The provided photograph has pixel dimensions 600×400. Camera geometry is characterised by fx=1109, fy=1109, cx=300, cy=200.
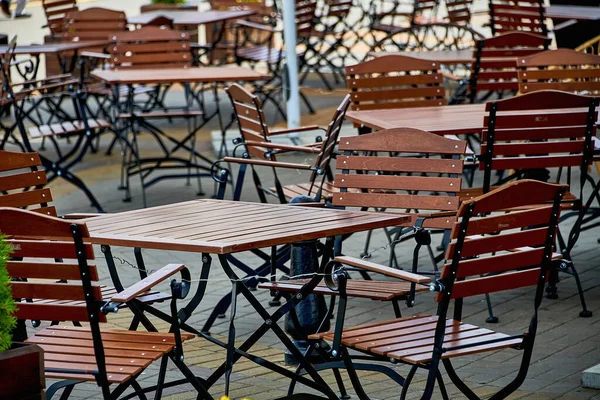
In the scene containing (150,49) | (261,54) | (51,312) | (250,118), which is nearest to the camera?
(51,312)

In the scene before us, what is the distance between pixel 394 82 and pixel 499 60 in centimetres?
150

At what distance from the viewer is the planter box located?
3160mm

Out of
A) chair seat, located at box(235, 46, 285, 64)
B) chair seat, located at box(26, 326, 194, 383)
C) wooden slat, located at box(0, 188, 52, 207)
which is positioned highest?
wooden slat, located at box(0, 188, 52, 207)

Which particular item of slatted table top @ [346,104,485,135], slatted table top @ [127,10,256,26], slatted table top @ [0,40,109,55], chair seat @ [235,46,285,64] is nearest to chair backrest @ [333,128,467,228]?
Answer: slatted table top @ [346,104,485,135]

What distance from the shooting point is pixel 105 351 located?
150 inches

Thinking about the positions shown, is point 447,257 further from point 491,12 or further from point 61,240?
point 491,12

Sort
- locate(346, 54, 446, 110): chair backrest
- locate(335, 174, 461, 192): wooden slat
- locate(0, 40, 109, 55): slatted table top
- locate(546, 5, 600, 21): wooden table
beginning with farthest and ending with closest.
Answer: locate(546, 5, 600, 21): wooden table < locate(0, 40, 109, 55): slatted table top < locate(346, 54, 446, 110): chair backrest < locate(335, 174, 461, 192): wooden slat

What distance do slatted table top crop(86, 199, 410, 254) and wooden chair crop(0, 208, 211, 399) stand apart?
0.23m

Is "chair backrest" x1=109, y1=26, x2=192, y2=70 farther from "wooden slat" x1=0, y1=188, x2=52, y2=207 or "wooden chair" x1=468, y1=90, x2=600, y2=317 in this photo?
"wooden slat" x1=0, y1=188, x2=52, y2=207

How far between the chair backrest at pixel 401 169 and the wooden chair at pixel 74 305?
1.52 meters

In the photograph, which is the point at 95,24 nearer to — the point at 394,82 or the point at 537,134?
the point at 394,82

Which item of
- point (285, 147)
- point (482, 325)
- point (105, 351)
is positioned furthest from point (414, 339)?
point (285, 147)

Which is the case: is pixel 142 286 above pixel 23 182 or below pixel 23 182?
below

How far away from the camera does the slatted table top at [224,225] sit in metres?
4.04
